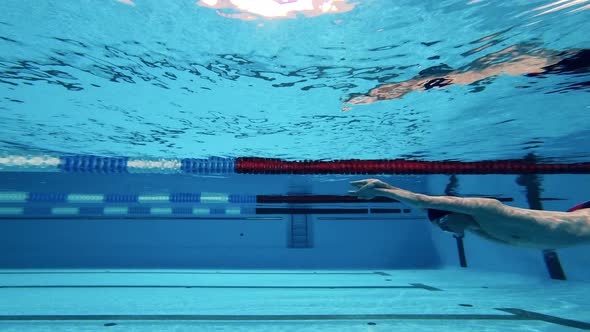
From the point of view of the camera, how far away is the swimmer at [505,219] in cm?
309

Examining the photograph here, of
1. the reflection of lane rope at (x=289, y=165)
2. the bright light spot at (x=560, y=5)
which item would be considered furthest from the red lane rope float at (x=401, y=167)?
the bright light spot at (x=560, y=5)

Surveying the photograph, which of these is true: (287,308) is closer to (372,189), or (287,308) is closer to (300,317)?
(300,317)

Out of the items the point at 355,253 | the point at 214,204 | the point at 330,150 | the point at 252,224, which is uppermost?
the point at 330,150

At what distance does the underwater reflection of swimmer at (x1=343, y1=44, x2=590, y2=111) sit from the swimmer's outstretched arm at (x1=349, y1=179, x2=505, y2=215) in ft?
5.59

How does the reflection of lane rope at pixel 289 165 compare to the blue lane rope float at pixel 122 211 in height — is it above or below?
above

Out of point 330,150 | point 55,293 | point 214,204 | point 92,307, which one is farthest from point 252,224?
point 92,307

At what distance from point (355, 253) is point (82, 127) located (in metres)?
9.42

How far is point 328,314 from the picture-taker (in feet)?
13.0

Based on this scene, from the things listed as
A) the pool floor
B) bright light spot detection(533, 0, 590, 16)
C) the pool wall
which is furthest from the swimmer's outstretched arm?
the pool wall

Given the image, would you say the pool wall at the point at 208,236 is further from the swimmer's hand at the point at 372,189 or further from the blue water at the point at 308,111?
the swimmer's hand at the point at 372,189

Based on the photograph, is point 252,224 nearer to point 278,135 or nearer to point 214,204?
point 214,204

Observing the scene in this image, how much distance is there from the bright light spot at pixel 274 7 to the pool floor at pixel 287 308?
3.19m

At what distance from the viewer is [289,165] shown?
8609mm

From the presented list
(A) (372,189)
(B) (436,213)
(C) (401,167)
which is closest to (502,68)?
(B) (436,213)
